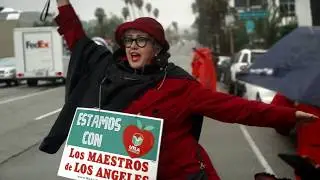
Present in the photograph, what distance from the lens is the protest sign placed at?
129 inches

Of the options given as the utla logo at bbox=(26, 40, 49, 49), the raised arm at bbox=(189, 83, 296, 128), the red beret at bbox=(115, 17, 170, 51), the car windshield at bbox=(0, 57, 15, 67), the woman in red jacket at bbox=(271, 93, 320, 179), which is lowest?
the woman in red jacket at bbox=(271, 93, 320, 179)

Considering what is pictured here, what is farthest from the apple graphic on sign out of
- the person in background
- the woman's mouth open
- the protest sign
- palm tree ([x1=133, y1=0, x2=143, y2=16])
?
palm tree ([x1=133, y1=0, x2=143, y2=16])

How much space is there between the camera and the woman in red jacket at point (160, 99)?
3281 millimetres

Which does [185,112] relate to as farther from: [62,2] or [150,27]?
[62,2]

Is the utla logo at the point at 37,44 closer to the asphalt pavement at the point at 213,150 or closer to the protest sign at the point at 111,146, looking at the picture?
the asphalt pavement at the point at 213,150

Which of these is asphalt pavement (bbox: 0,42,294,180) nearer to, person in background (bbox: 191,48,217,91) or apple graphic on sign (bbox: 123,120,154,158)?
person in background (bbox: 191,48,217,91)

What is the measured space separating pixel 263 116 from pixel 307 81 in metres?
1.45

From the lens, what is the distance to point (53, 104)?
21953mm

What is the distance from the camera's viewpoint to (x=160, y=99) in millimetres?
3348

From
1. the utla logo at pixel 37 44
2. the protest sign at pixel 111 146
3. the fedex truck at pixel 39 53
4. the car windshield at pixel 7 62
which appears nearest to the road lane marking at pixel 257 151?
the protest sign at pixel 111 146

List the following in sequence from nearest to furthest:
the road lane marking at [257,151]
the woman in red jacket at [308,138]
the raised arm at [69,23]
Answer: the raised arm at [69,23]
the woman in red jacket at [308,138]
the road lane marking at [257,151]

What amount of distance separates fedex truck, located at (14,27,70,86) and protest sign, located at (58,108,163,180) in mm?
30397

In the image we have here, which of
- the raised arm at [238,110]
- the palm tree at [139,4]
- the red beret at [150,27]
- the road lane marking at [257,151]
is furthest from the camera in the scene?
the palm tree at [139,4]

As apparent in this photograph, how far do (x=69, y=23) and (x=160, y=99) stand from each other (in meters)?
0.86
